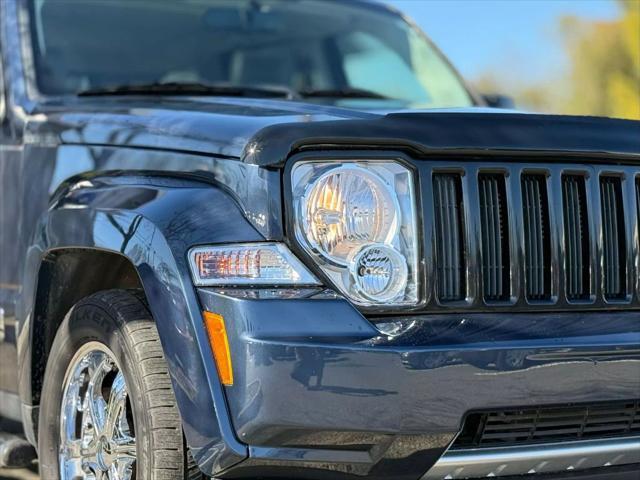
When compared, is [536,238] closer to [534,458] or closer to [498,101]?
[534,458]

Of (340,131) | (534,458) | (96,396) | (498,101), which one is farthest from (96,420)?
(498,101)

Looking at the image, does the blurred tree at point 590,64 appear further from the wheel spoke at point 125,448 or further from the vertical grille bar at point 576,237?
the wheel spoke at point 125,448

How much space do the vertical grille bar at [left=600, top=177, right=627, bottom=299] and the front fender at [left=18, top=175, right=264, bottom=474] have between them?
919 millimetres

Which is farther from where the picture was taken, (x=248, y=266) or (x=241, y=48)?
(x=241, y=48)

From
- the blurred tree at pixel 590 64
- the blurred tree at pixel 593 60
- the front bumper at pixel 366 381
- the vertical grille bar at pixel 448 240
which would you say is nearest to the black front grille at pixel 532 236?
the vertical grille bar at pixel 448 240

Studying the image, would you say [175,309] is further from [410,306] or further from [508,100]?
[508,100]

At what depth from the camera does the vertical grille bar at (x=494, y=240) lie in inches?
103

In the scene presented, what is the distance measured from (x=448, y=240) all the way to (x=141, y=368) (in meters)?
0.79

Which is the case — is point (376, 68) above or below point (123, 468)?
above

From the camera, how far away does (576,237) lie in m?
2.74

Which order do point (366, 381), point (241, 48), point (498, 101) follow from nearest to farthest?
1. point (366, 381)
2. point (241, 48)
3. point (498, 101)

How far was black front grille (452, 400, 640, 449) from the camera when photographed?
8.27 ft

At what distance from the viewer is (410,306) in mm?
2518

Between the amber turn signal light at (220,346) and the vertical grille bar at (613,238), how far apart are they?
102cm
